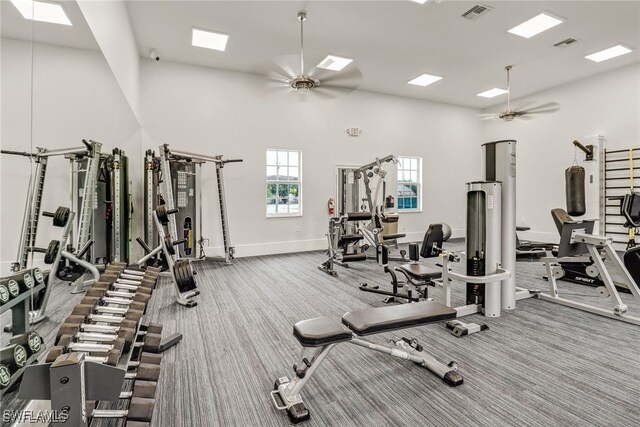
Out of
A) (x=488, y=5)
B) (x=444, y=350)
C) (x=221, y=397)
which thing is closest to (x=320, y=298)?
(x=444, y=350)

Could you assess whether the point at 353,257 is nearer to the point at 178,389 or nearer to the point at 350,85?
the point at 350,85

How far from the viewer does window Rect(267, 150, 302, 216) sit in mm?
6719

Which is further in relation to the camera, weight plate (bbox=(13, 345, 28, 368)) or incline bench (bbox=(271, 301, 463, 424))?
incline bench (bbox=(271, 301, 463, 424))

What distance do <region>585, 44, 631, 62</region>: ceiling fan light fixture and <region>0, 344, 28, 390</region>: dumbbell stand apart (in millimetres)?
8475

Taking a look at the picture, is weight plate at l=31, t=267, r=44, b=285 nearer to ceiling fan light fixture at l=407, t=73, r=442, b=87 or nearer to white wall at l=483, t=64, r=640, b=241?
ceiling fan light fixture at l=407, t=73, r=442, b=87

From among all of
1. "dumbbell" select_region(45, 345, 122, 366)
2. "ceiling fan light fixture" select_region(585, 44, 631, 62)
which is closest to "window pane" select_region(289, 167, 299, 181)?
"dumbbell" select_region(45, 345, 122, 366)

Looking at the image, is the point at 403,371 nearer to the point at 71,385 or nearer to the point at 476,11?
the point at 71,385

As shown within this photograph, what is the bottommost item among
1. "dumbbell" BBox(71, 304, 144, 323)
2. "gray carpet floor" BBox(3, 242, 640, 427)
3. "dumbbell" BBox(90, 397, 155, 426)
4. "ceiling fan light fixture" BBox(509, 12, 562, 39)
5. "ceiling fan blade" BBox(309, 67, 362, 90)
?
"gray carpet floor" BBox(3, 242, 640, 427)

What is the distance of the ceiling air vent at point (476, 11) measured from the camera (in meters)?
4.31

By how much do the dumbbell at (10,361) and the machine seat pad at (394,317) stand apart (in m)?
1.69

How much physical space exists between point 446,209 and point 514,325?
613cm

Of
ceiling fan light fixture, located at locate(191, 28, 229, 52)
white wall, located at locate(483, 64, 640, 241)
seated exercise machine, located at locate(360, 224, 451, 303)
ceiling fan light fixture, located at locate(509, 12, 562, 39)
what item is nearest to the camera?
seated exercise machine, located at locate(360, 224, 451, 303)

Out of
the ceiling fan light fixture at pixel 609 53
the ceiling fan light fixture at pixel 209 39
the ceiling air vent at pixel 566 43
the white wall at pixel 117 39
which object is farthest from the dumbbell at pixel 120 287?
the ceiling fan light fixture at pixel 609 53

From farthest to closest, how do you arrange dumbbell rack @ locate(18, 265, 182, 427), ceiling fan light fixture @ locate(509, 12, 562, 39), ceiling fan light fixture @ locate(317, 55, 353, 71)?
ceiling fan light fixture @ locate(317, 55, 353, 71), ceiling fan light fixture @ locate(509, 12, 562, 39), dumbbell rack @ locate(18, 265, 182, 427)
